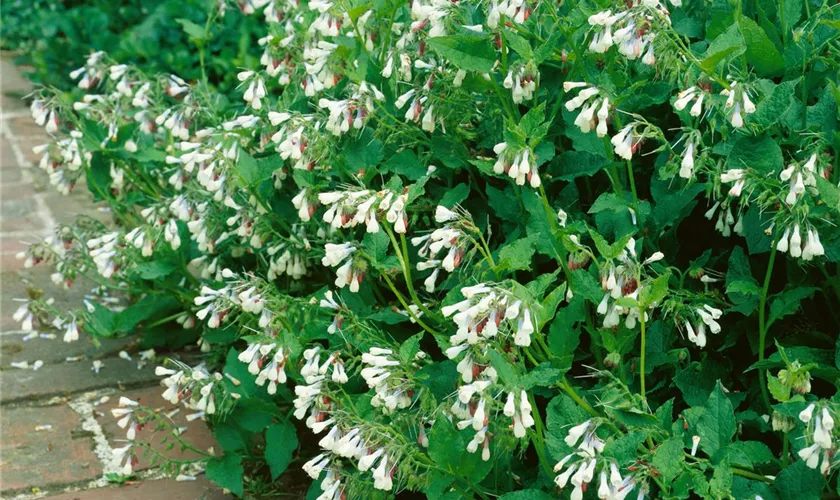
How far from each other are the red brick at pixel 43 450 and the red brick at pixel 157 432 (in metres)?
0.08

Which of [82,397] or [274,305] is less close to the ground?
[274,305]

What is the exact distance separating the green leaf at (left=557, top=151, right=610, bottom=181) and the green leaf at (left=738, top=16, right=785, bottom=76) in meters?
0.42

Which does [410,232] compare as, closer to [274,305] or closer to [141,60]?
[274,305]

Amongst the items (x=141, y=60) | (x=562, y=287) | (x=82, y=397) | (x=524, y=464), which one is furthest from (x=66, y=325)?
(x=141, y=60)

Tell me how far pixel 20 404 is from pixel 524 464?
1787 mm

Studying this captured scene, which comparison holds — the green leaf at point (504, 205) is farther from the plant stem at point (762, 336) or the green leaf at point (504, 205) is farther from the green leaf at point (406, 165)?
the plant stem at point (762, 336)

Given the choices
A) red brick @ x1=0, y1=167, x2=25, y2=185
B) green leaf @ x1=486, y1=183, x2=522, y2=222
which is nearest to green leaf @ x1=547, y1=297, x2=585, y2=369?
green leaf @ x1=486, y1=183, x2=522, y2=222

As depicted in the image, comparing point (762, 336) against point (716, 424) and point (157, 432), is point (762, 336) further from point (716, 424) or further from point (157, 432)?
point (157, 432)

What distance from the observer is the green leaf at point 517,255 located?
7.16 ft

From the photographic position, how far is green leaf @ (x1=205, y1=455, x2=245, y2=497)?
110 inches

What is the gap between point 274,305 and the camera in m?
2.60

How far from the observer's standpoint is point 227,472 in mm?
2842

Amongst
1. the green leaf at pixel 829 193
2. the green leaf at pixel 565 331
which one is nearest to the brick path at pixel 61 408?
the green leaf at pixel 565 331

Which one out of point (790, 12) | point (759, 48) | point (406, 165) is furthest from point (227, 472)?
point (790, 12)
